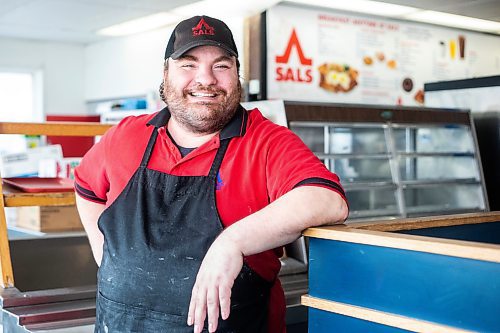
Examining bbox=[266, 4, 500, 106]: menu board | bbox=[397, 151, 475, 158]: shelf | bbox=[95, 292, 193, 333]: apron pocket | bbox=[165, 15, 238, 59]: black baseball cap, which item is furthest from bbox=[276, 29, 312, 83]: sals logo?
bbox=[95, 292, 193, 333]: apron pocket

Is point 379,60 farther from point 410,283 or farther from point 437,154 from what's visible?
point 410,283

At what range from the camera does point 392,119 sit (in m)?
4.31

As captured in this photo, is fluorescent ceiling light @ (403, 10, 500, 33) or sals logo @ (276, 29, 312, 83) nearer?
sals logo @ (276, 29, 312, 83)

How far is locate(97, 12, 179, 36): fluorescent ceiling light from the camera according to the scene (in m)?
7.50

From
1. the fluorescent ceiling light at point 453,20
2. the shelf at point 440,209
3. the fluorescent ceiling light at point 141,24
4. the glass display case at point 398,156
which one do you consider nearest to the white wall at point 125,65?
the fluorescent ceiling light at point 141,24

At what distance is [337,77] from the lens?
6922mm

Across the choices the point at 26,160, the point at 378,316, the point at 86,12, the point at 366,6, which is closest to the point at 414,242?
the point at 378,316

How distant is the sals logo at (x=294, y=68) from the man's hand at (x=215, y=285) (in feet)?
16.5

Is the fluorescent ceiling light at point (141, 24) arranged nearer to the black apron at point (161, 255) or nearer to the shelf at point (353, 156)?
the shelf at point (353, 156)

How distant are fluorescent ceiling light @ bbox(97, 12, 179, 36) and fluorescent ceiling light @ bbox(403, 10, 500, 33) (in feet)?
8.49

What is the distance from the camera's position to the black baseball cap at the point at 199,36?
6.08ft

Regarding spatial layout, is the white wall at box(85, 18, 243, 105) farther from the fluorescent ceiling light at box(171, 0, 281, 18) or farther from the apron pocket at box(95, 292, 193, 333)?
the apron pocket at box(95, 292, 193, 333)

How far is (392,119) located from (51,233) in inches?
85.5

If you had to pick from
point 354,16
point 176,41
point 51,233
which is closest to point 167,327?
point 176,41
